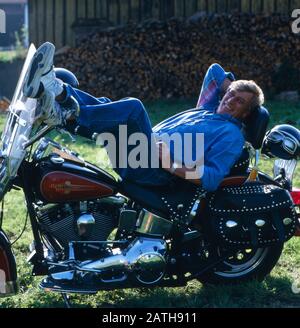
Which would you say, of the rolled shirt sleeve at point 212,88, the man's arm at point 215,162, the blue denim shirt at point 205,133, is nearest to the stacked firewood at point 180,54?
the rolled shirt sleeve at point 212,88

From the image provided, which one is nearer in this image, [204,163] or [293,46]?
[204,163]

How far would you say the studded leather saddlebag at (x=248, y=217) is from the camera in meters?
4.21

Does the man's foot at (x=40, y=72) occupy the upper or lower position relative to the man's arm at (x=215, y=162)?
upper

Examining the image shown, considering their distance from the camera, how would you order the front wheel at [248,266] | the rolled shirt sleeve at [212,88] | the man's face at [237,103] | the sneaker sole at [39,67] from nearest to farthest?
the sneaker sole at [39,67], the man's face at [237,103], the front wheel at [248,266], the rolled shirt sleeve at [212,88]

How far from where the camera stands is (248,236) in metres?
4.23

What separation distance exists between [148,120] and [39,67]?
745mm

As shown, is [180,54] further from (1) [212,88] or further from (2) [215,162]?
(2) [215,162]

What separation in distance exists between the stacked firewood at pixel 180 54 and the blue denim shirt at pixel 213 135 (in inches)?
304

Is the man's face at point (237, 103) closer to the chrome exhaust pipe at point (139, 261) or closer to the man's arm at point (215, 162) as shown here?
the man's arm at point (215, 162)

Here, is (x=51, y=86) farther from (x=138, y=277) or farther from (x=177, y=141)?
(x=138, y=277)

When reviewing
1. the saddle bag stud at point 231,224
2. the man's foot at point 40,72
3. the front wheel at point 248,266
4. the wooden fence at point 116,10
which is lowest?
the front wheel at point 248,266

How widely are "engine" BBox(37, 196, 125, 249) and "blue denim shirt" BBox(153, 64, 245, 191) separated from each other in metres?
0.54

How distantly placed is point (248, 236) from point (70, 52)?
8.80 m

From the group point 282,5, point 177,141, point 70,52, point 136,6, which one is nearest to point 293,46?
point 282,5
